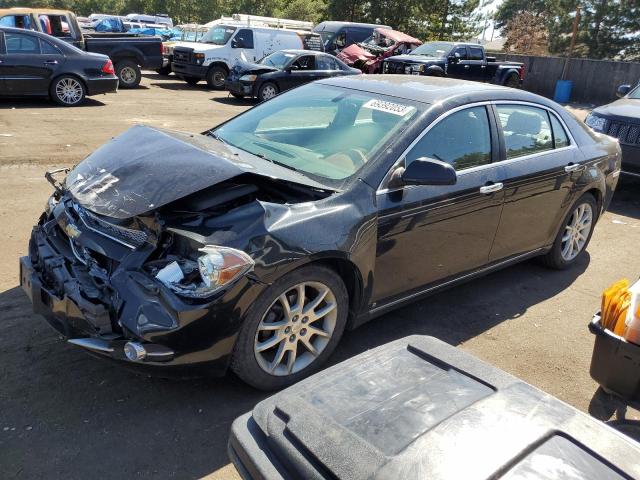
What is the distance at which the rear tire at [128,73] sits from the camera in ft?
53.5

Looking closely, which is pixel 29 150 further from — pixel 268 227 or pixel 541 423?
pixel 541 423

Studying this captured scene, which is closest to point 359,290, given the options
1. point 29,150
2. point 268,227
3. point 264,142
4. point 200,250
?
point 268,227

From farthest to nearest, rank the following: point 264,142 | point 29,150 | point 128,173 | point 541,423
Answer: point 29,150, point 264,142, point 128,173, point 541,423

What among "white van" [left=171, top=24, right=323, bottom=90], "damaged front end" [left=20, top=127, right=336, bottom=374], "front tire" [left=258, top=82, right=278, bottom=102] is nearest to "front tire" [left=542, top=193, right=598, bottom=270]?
"damaged front end" [left=20, top=127, right=336, bottom=374]

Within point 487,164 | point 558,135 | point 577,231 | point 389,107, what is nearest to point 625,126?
point 577,231

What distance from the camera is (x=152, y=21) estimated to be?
1590 inches

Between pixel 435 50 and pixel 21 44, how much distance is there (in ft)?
45.7

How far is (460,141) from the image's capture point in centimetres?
390

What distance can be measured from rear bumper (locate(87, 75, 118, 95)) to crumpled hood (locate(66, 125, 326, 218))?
964 centimetres

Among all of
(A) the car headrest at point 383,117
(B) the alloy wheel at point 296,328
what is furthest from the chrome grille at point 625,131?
(B) the alloy wheel at point 296,328

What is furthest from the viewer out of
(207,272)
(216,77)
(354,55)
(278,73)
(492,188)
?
(354,55)

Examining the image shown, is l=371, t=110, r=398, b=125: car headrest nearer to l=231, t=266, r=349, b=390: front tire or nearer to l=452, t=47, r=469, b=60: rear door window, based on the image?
l=231, t=266, r=349, b=390: front tire

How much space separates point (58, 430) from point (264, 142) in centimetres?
224

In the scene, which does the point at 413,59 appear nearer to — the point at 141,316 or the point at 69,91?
the point at 69,91
